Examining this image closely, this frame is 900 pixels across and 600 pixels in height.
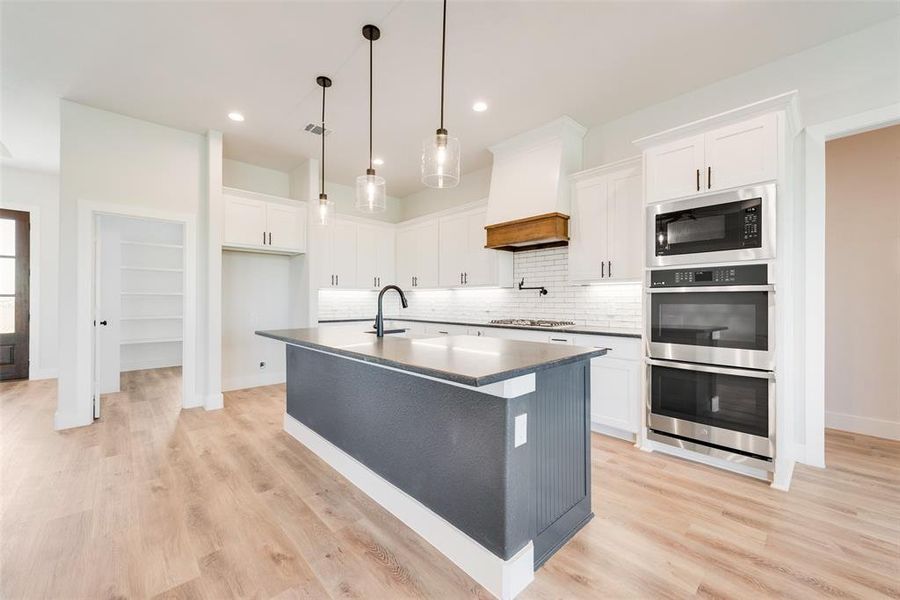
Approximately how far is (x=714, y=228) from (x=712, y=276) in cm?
35

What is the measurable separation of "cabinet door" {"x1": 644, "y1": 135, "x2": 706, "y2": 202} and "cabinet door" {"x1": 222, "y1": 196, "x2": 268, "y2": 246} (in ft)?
14.4

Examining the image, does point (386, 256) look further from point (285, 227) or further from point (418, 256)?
point (285, 227)

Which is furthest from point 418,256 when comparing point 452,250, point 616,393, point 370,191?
point 616,393

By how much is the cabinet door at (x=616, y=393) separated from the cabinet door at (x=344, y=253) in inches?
148

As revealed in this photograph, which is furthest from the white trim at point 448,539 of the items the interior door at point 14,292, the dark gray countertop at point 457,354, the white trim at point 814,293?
the interior door at point 14,292

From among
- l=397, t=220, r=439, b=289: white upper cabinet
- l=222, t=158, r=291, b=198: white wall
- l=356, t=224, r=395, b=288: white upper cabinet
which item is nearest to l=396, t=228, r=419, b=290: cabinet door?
l=397, t=220, r=439, b=289: white upper cabinet

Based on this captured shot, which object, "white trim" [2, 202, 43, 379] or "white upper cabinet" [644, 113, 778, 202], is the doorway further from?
"white upper cabinet" [644, 113, 778, 202]

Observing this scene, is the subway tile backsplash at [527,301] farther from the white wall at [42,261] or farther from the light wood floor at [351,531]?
the white wall at [42,261]

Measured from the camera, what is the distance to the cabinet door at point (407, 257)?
5.97 metres

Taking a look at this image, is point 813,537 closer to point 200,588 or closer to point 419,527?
point 419,527

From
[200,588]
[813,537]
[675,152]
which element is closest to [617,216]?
[675,152]

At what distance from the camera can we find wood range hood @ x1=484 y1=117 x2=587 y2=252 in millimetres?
3928

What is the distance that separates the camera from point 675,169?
297cm

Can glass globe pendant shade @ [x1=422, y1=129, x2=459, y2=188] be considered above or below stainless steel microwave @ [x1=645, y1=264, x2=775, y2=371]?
above
